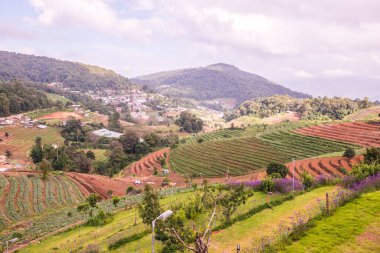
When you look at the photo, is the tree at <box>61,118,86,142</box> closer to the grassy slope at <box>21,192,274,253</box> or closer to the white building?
the white building

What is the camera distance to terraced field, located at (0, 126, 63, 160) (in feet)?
237

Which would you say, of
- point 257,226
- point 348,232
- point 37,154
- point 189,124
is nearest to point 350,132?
point 257,226

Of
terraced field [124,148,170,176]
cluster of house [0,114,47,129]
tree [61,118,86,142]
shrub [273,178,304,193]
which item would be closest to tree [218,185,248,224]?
shrub [273,178,304,193]

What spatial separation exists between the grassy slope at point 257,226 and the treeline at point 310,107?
80714 millimetres

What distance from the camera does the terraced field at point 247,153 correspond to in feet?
167

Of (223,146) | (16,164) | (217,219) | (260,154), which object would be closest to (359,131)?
(260,154)

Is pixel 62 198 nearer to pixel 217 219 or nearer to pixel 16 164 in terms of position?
pixel 16 164

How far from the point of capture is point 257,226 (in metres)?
17.1

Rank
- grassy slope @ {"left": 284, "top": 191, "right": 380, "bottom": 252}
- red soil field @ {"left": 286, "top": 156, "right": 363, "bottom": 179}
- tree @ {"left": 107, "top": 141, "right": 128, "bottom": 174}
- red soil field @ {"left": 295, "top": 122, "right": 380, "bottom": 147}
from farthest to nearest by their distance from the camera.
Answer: tree @ {"left": 107, "top": 141, "right": 128, "bottom": 174} < red soil field @ {"left": 295, "top": 122, "right": 380, "bottom": 147} < red soil field @ {"left": 286, "top": 156, "right": 363, "bottom": 179} < grassy slope @ {"left": 284, "top": 191, "right": 380, "bottom": 252}

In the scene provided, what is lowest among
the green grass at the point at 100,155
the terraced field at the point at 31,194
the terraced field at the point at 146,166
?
the green grass at the point at 100,155

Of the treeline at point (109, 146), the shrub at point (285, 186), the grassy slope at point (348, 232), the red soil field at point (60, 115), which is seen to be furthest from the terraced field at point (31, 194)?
the red soil field at point (60, 115)

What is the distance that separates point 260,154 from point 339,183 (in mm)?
32942

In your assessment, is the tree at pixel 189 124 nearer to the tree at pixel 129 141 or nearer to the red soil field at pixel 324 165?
the tree at pixel 129 141

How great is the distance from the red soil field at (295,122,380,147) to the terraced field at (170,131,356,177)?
1.91 metres
